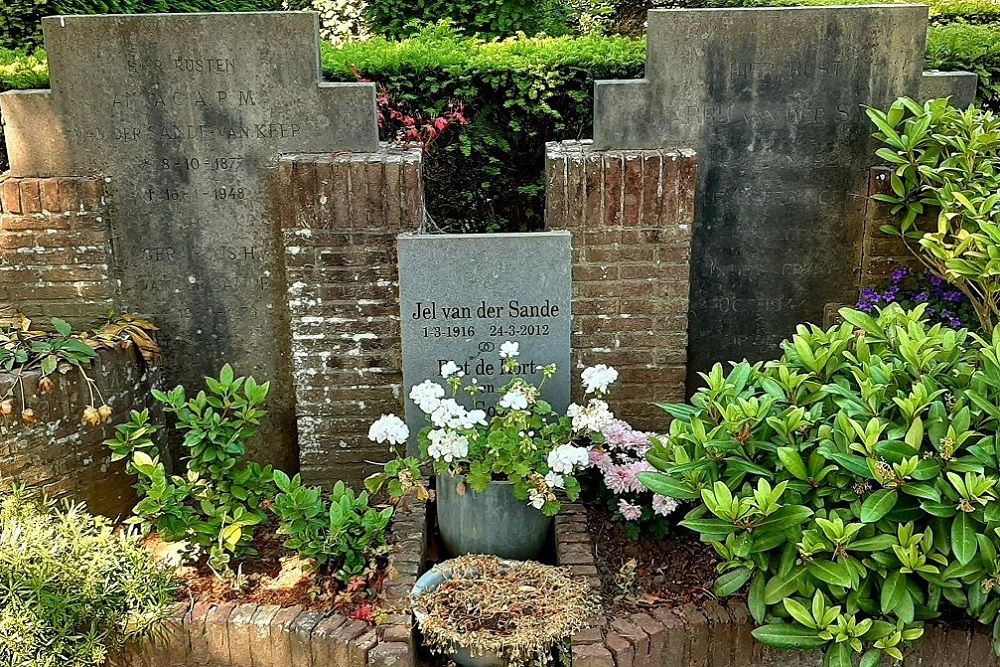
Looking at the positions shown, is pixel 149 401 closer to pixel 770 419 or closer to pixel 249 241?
pixel 249 241

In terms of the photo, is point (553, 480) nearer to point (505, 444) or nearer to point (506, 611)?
point (505, 444)

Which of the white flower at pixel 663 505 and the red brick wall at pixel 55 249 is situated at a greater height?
the red brick wall at pixel 55 249

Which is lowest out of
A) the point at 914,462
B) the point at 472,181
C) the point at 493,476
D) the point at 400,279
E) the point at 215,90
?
the point at 493,476

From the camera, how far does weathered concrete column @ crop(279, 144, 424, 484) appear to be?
3.94 meters

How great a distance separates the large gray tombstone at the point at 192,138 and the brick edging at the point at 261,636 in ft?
4.95

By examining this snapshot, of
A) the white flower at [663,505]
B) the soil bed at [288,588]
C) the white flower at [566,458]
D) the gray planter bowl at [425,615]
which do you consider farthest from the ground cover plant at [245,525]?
the white flower at [663,505]

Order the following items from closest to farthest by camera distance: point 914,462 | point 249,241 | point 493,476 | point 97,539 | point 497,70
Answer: point 914,462, point 97,539, point 493,476, point 249,241, point 497,70

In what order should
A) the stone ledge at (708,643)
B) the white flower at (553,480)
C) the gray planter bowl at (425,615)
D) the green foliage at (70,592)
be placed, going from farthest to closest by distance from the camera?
the white flower at (553,480)
the gray planter bowl at (425,615)
the stone ledge at (708,643)
the green foliage at (70,592)

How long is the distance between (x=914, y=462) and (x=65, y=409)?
330 cm

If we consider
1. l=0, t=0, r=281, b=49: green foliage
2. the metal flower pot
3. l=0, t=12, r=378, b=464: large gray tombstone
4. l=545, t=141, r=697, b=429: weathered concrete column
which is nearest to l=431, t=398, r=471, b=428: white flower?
the metal flower pot

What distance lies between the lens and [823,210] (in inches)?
169

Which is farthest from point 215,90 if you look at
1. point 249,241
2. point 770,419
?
point 770,419

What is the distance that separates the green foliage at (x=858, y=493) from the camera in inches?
103

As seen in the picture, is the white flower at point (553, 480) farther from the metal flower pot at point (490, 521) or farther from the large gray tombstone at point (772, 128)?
the large gray tombstone at point (772, 128)
